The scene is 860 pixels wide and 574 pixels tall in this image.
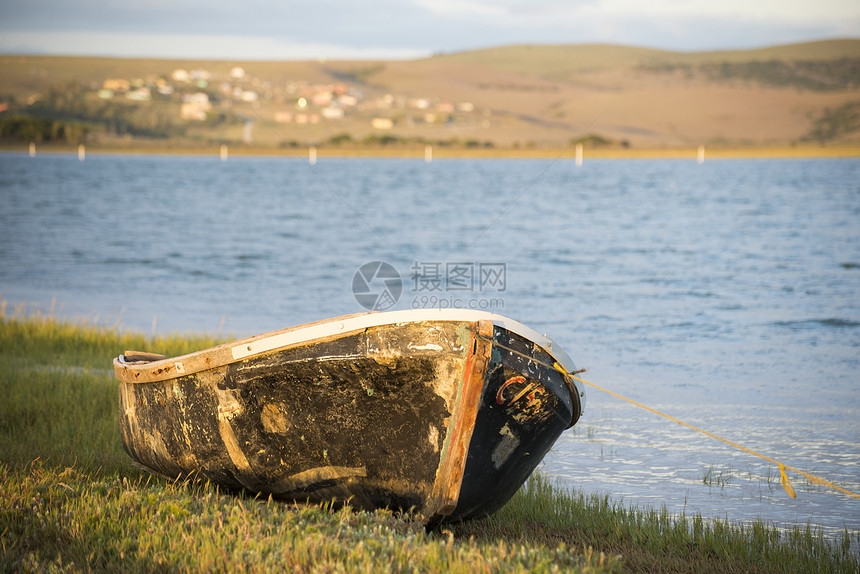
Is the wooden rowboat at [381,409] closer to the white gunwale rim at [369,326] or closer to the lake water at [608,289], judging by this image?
the white gunwale rim at [369,326]

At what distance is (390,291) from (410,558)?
16412 mm

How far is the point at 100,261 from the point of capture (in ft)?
88.1

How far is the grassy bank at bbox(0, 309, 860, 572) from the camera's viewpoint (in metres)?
4.38

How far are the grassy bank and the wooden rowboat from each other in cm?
21

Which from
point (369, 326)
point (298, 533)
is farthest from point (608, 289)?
point (298, 533)

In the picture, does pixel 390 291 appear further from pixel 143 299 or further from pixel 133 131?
pixel 133 131

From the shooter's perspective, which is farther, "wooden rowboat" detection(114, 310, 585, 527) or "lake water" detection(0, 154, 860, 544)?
"lake water" detection(0, 154, 860, 544)

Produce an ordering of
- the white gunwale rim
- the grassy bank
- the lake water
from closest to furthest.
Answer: the grassy bank, the white gunwale rim, the lake water

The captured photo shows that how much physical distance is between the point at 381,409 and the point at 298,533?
886mm

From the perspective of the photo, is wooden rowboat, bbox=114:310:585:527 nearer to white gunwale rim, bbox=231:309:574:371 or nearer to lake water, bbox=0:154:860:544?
white gunwale rim, bbox=231:309:574:371

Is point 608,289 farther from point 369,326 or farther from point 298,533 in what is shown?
point 298,533

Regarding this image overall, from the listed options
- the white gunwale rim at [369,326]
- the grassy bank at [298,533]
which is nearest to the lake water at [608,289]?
the grassy bank at [298,533]

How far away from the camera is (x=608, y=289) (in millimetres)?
21203

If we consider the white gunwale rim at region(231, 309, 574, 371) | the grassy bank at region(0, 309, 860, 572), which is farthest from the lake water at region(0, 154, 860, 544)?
the white gunwale rim at region(231, 309, 574, 371)
